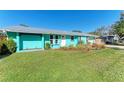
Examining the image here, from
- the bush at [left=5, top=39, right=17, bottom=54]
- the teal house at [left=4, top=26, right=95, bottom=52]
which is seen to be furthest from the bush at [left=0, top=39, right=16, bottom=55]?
the teal house at [left=4, top=26, right=95, bottom=52]

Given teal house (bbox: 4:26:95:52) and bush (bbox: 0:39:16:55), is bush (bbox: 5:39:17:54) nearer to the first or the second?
bush (bbox: 0:39:16:55)

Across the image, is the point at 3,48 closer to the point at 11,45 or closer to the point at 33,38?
the point at 11,45

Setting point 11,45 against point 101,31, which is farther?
point 101,31

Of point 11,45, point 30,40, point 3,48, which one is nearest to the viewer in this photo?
point 3,48

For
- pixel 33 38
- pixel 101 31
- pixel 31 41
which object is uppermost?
pixel 101 31

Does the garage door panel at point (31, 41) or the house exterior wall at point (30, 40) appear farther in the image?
the garage door panel at point (31, 41)

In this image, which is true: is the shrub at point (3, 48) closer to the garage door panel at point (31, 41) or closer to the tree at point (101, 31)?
the garage door panel at point (31, 41)

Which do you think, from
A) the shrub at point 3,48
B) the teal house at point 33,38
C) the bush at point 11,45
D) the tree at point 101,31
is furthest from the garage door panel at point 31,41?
the tree at point 101,31

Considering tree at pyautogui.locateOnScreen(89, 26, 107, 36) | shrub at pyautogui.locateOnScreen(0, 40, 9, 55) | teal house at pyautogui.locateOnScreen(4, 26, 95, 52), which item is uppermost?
tree at pyautogui.locateOnScreen(89, 26, 107, 36)

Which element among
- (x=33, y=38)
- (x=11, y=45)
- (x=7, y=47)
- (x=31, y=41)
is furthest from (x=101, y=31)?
(x=7, y=47)
